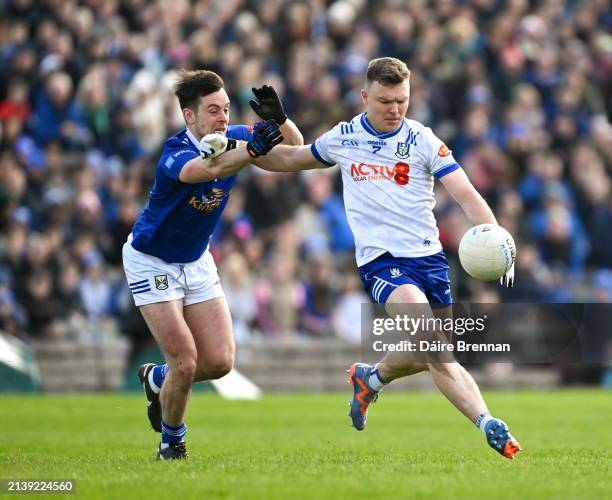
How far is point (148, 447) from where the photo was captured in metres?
11.3

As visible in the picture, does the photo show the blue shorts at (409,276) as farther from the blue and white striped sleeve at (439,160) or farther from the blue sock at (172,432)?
the blue sock at (172,432)

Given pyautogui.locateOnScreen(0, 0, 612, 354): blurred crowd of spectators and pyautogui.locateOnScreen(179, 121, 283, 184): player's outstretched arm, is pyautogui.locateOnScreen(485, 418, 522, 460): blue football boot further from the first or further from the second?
pyautogui.locateOnScreen(0, 0, 612, 354): blurred crowd of spectators

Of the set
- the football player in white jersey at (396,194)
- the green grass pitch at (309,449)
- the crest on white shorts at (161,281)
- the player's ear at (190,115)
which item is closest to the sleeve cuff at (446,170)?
the football player in white jersey at (396,194)

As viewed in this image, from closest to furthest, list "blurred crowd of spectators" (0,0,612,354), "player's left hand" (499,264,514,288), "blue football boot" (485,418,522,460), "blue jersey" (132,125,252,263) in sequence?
"blue football boot" (485,418,522,460), "player's left hand" (499,264,514,288), "blue jersey" (132,125,252,263), "blurred crowd of spectators" (0,0,612,354)

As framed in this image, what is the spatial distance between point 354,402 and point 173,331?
6.07ft

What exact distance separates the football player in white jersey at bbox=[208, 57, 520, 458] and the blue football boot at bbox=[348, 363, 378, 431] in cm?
58

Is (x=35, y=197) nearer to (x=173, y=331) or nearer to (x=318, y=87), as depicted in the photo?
(x=318, y=87)

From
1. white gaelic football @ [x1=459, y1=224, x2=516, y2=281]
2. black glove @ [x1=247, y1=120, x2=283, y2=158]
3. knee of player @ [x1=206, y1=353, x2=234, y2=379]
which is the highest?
black glove @ [x1=247, y1=120, x2=283, y2=158]

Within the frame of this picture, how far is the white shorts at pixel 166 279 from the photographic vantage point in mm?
9797

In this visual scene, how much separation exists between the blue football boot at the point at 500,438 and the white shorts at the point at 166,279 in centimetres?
250

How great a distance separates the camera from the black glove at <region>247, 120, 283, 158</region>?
9.07 metres

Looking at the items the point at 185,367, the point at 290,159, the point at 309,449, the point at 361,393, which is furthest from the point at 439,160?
the point at 309,449

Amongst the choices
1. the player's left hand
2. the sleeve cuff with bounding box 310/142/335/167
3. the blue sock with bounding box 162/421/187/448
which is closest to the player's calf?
the blue sock with bounding box 162/421/187/448

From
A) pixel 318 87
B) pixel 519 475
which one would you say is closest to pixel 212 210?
pixel 519 475
